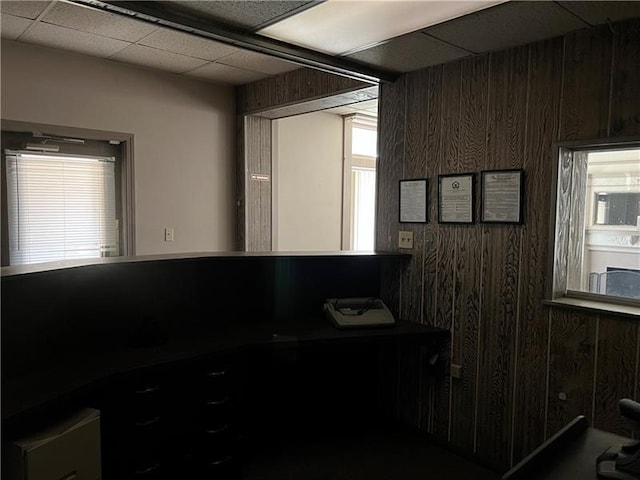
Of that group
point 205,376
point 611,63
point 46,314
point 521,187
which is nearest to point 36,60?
point 46,314

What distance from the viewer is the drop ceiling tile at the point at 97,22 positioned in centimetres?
284

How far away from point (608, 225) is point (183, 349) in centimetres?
234

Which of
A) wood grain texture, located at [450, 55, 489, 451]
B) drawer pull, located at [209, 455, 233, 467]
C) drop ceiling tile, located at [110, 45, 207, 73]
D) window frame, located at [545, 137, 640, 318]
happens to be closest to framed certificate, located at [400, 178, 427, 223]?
wood grain texture, located at [450, 55, 489, 451]

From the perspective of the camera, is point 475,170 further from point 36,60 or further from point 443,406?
point 36,60

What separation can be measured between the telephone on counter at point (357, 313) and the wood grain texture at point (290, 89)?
162 centimetres

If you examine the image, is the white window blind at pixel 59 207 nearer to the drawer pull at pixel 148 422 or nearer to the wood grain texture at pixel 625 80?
the drawer pull at pixel 148 422

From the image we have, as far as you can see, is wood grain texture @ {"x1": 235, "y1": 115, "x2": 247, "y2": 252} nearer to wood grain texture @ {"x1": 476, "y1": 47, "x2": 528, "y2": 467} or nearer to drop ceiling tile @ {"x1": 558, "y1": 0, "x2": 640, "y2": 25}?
wood grain texture @ {"x1": 476, "y1": 47, "x2": 528, "y2": 467}

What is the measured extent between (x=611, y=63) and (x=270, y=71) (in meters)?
2.62

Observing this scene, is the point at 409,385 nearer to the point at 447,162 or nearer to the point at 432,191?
the point at 432,191

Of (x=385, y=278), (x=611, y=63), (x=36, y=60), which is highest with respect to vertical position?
(x=36, y=60)

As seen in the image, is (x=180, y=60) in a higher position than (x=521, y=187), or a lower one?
higher

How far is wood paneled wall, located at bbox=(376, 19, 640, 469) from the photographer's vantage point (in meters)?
2.37

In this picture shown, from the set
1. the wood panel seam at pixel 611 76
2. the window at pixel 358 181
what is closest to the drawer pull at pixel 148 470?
the wood panel seam at pixel 611 76

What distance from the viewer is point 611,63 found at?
91.5 inches
